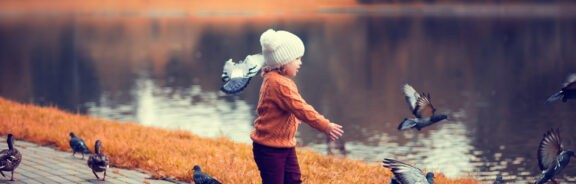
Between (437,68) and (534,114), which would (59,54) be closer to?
(437,68)

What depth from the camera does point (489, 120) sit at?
84.4 feet

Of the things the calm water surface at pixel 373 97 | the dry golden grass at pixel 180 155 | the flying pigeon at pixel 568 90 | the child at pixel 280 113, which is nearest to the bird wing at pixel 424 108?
the child at pixel 280 113

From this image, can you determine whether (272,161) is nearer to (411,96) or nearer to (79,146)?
(411,96)

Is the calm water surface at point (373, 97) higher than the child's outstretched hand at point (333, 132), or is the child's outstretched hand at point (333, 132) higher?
the calm water surface at point (373, 97)

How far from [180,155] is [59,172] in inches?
67.2

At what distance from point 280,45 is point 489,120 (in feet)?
70.4

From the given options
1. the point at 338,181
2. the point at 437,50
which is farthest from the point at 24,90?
the point at 437,50

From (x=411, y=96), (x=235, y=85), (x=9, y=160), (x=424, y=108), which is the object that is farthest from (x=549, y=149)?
(x=9, y=160)

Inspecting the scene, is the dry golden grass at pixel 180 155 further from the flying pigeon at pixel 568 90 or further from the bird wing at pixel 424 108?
the flying pigeon at pixel 568 90

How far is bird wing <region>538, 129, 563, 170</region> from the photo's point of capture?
634 centimetres

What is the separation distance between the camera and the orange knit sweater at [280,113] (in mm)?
5766

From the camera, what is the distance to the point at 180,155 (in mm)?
9664

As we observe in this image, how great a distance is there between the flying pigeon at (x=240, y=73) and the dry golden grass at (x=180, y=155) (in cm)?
233

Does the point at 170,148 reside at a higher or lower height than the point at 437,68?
lower
